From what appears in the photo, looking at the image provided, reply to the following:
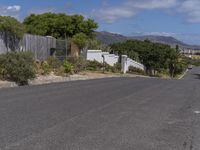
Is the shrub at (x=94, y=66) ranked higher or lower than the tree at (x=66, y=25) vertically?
lower

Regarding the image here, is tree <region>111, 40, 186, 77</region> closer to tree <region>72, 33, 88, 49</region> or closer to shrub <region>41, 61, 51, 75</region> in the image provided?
tree <region>72, 33, 88, 49</region>

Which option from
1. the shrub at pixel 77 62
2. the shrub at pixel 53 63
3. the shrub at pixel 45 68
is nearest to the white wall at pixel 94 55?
the shrub at pixel 77 62

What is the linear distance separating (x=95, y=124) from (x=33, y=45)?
2451cm

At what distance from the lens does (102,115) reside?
45.8 ft

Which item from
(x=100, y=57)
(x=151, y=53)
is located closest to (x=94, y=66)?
(x=100, y=57)

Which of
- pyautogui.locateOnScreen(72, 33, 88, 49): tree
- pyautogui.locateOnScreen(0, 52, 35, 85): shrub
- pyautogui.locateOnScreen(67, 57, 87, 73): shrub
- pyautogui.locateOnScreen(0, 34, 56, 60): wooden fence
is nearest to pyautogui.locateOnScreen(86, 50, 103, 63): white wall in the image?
pyautogui.locateOnScreen(72, 33, 88, 49): tree

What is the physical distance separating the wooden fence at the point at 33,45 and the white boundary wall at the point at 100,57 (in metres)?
13.2

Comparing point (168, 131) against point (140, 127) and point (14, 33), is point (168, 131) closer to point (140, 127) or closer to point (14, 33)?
point (140, 127)

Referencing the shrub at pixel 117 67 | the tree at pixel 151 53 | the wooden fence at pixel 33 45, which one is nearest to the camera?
the wooden fence at pixel 33 45

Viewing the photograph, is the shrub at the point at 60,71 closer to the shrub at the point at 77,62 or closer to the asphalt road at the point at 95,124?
the shrub at the point at 77,62

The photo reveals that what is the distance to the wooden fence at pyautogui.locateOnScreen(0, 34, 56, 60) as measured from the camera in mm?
31391

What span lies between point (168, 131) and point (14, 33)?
2209 centimetres

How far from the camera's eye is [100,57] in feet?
188

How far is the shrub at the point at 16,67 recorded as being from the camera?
2575cm
